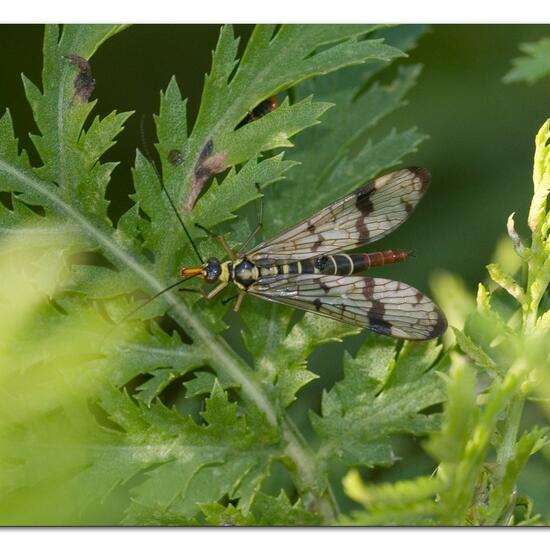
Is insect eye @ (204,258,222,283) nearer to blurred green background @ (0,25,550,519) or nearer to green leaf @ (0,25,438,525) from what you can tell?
green leaf @ (0,25,438,525)

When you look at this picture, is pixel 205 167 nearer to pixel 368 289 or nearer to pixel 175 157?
pixel 175 157

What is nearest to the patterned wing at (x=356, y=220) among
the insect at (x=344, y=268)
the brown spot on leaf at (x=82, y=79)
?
the insect at (x=344, y=268)

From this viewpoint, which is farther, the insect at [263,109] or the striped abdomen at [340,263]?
the striped abdomen at [340,263]

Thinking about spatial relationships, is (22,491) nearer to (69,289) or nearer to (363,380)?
(69,289)

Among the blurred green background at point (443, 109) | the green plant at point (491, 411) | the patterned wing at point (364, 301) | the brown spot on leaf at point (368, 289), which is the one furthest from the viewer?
the blurred green background at point (443, 109)

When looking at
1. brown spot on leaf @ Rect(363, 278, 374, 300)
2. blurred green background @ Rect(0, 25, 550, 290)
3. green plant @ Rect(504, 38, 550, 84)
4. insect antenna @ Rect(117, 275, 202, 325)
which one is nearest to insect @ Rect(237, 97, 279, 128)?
blurred green background @ Rect(0, 25, 550, 290)

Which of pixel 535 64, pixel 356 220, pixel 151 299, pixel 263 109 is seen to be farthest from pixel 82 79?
pixel 535 64

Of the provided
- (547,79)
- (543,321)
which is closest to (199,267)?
(543,321)

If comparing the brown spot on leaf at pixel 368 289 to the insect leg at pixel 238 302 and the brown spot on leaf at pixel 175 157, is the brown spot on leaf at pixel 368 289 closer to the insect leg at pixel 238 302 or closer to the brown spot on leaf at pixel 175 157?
the insect leg at pixel 238 302
